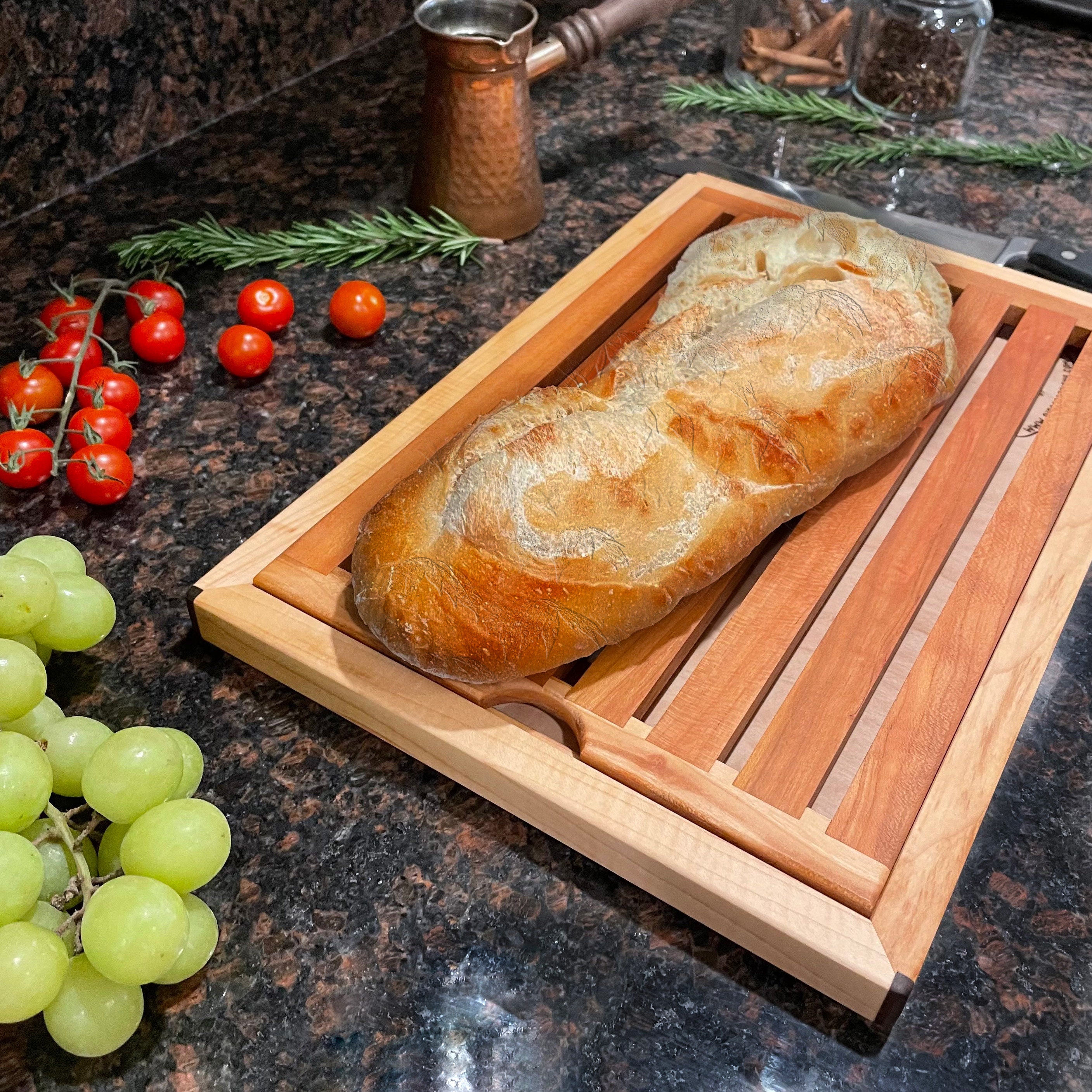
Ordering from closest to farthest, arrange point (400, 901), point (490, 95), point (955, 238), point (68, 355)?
1. point (400, 901)
2. point (68, 355)
3. point (490, 95)
4. point (955, 238)

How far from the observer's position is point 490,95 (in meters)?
1.16

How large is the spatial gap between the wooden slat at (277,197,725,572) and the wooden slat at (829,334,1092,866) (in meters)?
0.44

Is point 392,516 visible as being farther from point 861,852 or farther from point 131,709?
point 861,852

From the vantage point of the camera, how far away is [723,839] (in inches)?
27.8

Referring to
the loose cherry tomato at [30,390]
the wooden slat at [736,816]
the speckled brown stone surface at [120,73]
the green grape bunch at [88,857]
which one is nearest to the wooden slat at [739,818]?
the wooden slat at [736,816]

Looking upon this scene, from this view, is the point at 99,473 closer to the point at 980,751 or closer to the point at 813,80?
the point at 980,751

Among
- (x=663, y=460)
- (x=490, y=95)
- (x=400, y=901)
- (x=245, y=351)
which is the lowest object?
(x=400, y=901)

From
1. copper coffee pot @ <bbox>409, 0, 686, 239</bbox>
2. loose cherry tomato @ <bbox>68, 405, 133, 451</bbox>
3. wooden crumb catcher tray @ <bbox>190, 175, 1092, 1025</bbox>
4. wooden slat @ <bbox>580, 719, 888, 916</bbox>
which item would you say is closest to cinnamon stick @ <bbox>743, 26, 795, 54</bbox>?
copper coffee pot @ <bbox>409, 0, 686, 239</bbox>

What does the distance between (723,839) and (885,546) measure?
1.10 feet

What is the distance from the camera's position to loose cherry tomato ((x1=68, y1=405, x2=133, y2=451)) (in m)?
0.99

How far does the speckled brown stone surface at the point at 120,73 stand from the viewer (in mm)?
1206

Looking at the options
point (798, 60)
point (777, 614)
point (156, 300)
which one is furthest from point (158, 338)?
point (798, 60)

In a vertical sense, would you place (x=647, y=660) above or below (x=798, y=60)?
below

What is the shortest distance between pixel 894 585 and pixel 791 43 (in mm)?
1042
